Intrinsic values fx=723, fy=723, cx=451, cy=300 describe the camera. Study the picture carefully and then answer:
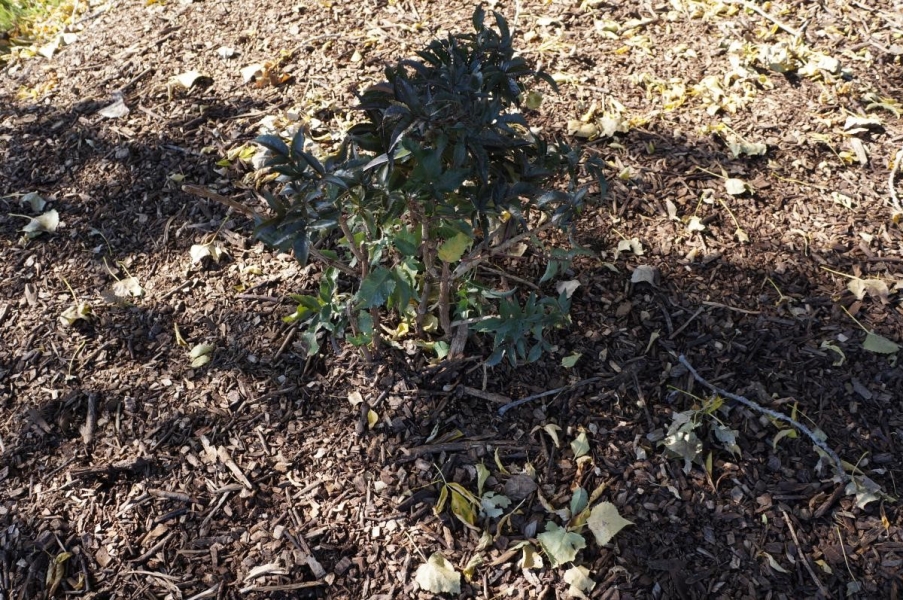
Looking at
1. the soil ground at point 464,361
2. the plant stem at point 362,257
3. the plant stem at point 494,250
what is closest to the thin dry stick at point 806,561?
the soil ground at point 464,361

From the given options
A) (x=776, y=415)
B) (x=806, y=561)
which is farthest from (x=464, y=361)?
(x=806, y=561)

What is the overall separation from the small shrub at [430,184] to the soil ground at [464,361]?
1.11ft

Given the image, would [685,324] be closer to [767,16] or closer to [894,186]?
[894,186]

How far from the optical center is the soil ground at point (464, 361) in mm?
2086

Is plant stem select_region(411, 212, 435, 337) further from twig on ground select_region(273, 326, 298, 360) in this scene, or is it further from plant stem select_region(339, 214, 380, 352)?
twig on ground select_region(273, 326, 298, 360)

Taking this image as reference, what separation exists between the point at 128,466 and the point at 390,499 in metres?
0.83

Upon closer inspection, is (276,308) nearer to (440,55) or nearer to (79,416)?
(79,416)

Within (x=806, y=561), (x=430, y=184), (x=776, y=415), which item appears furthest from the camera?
(x=776, y=415)

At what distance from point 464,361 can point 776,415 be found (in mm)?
998

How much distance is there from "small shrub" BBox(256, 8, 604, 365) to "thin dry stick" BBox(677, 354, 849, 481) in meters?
0.47

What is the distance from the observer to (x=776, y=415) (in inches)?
89.1

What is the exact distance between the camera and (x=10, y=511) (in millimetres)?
2219

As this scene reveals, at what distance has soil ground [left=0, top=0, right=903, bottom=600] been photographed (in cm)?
209

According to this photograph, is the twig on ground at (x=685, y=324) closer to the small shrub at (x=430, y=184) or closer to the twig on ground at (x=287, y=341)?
the small shrub at (x=430, y=184)
